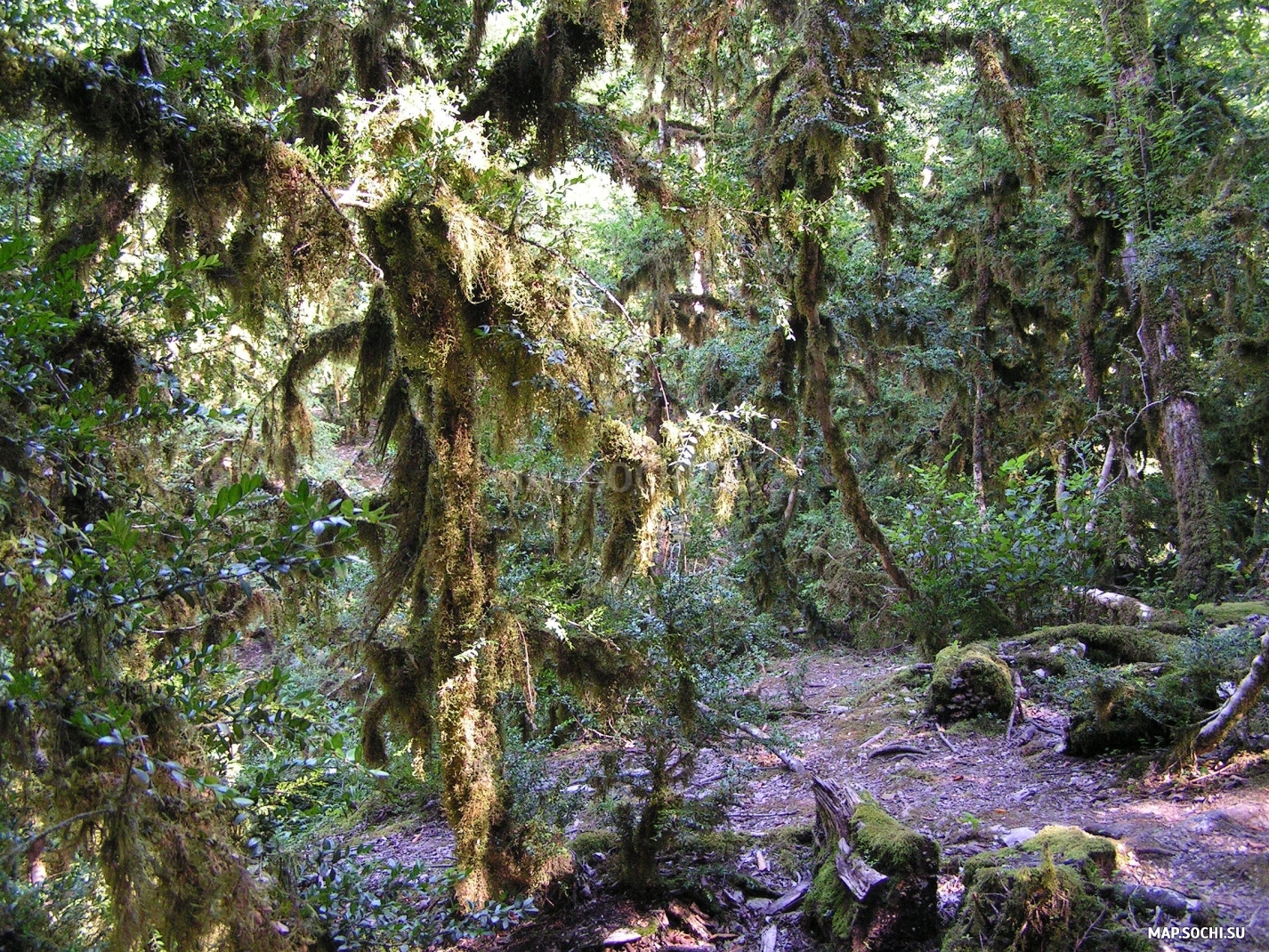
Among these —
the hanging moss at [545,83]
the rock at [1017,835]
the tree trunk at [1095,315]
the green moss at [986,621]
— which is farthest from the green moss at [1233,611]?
the hanging moss at [545,83]

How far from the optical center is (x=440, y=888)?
156 inches

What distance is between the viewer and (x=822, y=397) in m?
8.90

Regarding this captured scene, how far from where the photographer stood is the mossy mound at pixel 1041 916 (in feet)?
11.6

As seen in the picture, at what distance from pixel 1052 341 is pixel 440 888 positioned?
13.6m

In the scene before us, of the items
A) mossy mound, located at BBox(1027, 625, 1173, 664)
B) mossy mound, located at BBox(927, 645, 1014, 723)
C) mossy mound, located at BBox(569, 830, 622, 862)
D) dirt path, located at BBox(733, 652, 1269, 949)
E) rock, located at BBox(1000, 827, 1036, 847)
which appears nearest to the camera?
dirt path, located at BBox(733, 652, 1269, 949)

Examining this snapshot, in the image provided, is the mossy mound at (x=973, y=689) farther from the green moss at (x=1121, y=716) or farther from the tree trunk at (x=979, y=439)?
the tree trunk at (x=979, y=439)

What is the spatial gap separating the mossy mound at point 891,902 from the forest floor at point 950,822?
302 mm

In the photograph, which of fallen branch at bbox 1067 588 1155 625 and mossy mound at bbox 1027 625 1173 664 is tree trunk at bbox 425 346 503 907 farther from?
fallen branch at bbox 1067 588 1155 625

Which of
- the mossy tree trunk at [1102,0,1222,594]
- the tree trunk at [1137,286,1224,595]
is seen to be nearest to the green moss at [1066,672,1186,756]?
the tree trunk at [1137,286,1224,595]

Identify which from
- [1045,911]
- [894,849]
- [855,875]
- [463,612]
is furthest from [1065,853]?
[463,612]

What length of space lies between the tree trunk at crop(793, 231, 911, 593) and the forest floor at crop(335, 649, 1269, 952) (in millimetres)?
2203

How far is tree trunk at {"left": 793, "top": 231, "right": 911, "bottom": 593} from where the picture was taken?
8531 mm

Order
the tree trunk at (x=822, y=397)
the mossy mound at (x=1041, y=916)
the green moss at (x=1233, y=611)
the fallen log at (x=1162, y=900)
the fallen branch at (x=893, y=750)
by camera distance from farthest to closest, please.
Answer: the tree trunk at (x=822, y=397) → the fallen branch at (x=893, y=750) → the green moss at (x=1233, y=611) → the fallen log at (x=1162, y=900) → the mossy mound at (x=1041, y=916)

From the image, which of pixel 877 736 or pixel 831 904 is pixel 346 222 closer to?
pixel 831 904
